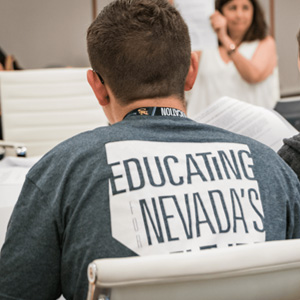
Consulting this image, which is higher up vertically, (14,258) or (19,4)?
(19,4)

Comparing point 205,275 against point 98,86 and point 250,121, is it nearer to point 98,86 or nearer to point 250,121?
point 98,86

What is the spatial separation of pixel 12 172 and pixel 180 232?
881mm

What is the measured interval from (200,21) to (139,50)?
2.33 meters

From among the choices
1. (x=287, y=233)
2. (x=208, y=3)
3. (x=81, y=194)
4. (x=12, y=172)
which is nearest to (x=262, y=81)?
(x=208, y=3)

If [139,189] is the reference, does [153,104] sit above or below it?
above

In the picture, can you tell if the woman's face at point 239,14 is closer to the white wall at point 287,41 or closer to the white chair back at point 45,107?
the white chair back at point 45,107

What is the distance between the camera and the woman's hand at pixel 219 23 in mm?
3035

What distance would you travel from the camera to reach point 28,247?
2.59 ft

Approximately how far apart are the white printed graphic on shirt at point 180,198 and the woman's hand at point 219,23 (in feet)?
7.64

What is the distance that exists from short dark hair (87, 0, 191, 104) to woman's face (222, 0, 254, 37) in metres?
2.21

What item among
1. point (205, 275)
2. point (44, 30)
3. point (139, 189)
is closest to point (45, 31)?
point (44, 30)

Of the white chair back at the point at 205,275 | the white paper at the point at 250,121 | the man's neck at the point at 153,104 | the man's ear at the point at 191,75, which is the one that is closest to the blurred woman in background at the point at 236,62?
the white paper at the point at 250,121

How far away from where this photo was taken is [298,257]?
0.66m

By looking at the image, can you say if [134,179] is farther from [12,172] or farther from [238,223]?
[12,172]
